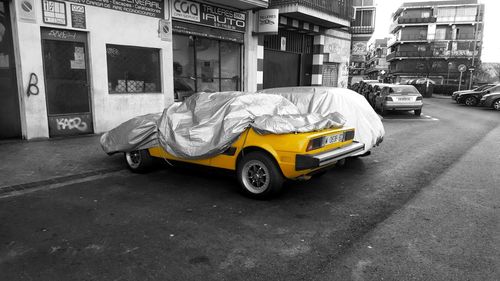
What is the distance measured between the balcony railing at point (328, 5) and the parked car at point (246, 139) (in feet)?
30.9

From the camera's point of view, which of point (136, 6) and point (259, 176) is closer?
point (259, 176)

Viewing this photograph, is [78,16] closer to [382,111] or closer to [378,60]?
[382,111]

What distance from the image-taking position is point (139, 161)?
642cm

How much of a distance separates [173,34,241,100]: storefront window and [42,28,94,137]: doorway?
10.2 ft

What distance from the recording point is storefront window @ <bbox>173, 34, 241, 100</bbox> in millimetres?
12188

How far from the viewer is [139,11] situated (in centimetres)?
1048

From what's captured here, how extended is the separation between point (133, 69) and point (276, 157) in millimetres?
7255

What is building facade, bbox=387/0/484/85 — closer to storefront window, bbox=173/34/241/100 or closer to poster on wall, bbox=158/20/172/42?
storefront window, bbox=173/34/241/100

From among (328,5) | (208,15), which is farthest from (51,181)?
(328,5)

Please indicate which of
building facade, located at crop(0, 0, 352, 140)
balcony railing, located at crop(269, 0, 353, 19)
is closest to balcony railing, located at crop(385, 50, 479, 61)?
balcony railing, located at crop(269, 0, 353, 19)

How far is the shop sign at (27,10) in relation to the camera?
27.0 ft

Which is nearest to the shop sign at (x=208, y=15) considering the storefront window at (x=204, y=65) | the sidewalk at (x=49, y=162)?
the storefront window at (x=204, y=65)

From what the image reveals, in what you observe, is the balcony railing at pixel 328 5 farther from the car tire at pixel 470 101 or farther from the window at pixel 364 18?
the car tire at pixel 470 101

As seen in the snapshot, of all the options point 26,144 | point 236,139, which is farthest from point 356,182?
point 26,144
